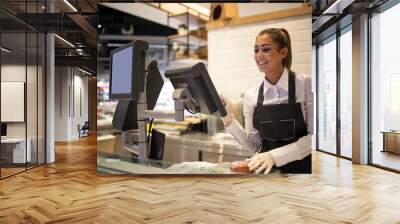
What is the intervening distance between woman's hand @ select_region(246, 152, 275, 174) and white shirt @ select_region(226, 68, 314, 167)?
0.21 ft

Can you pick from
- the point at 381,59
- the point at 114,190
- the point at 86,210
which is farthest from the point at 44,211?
the point at 381,59

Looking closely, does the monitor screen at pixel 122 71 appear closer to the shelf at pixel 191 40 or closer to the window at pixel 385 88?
the shelf at pixel 191 40

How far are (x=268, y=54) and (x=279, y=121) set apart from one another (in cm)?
91

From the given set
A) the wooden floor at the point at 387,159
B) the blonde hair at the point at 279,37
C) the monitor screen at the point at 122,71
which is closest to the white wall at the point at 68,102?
the blonde hair at the point at 279,37

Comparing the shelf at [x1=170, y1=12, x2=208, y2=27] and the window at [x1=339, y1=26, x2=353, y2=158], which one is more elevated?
the shelf at [x1=170, y1=12, x2=208, y2=27]

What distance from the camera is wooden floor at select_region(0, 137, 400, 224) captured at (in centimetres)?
353

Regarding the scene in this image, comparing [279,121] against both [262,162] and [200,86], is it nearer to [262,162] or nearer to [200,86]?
[262,162]

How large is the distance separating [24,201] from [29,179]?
141 centimetres

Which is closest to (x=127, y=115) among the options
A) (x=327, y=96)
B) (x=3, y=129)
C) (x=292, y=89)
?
(x=292, y=89)

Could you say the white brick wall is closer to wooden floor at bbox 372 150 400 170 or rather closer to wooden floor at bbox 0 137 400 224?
wooden floor at bbox 0 137 400 224

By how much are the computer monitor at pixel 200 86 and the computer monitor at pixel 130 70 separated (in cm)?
20

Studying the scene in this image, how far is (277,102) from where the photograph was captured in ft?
16.9

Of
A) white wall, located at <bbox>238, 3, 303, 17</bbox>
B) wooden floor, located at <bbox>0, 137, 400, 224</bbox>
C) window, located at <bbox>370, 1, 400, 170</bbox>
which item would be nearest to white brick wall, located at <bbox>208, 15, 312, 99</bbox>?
white wall, located at <bbox>238, 3, 303, 17</bbox>

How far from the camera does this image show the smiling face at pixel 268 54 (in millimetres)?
5133
